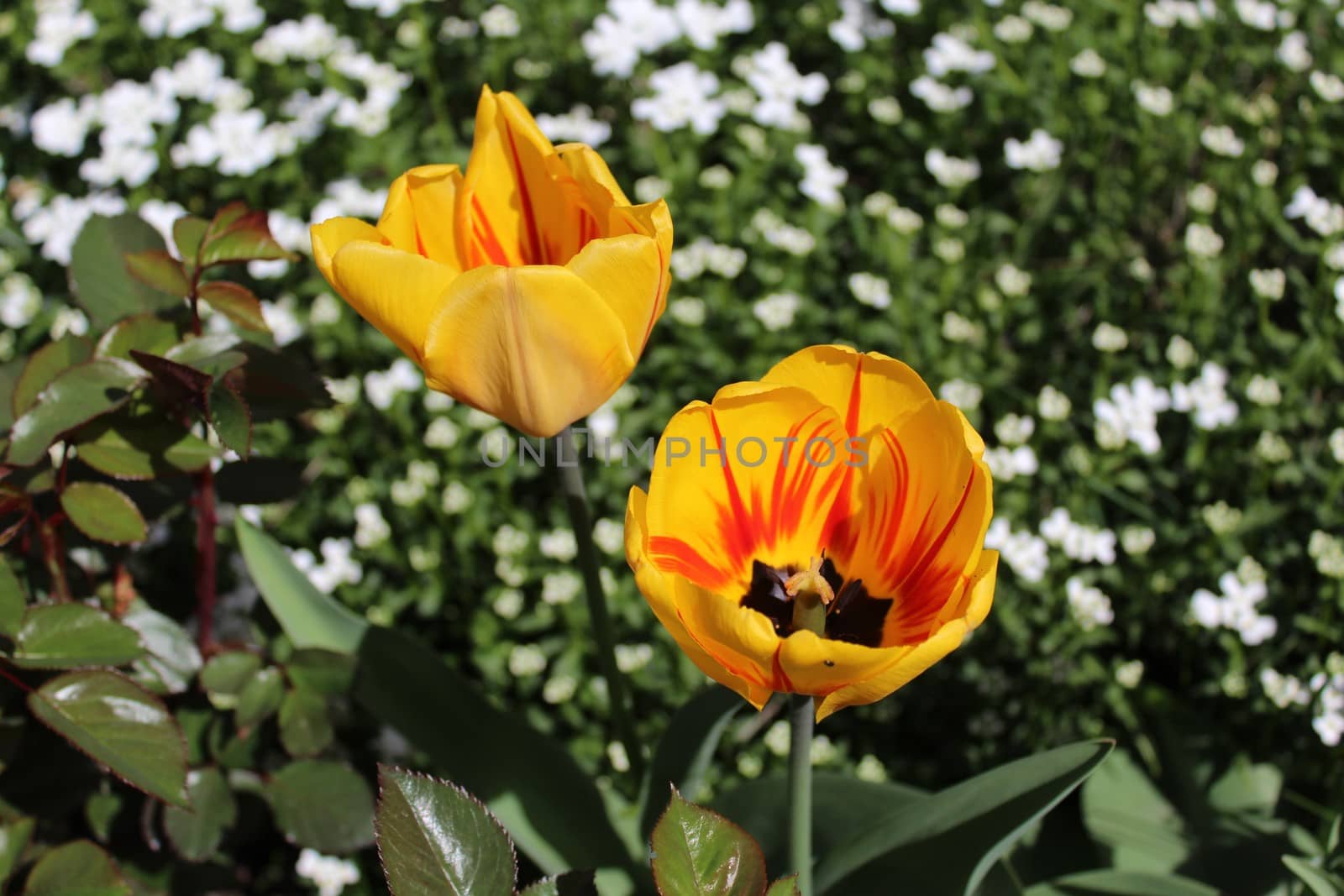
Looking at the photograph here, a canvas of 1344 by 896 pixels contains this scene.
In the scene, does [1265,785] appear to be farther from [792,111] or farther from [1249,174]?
[792,111]

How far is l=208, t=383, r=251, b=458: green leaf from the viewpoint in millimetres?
1054

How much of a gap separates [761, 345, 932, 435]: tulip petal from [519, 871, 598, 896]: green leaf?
37cm

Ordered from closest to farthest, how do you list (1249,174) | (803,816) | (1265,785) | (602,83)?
(803,816), (1265,785), (1249,174), (602,83)

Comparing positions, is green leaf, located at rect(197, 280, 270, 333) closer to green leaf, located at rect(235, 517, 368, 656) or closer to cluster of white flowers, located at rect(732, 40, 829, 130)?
green leaf, located at rect(235, 517, 368, 656)

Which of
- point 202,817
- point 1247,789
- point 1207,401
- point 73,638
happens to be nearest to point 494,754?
point 202,817

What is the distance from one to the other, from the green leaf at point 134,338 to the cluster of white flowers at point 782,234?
1210mm

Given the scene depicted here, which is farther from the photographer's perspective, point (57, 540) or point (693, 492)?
point (57, 540)

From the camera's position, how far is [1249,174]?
2.33 meters

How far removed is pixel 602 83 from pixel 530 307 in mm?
1964

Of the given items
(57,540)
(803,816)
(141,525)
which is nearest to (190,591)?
(57,540)

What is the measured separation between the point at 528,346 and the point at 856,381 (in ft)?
0.81

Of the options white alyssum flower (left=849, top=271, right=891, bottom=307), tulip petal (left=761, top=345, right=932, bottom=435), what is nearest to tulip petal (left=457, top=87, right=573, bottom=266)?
tulip petal (left=761, top=345, right=932, bottom=435)

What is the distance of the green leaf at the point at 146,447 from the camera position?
116 centimetres

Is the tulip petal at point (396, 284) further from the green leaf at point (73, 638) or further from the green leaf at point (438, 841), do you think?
the green leaf at point (73, 638)
